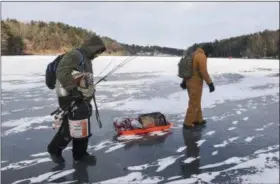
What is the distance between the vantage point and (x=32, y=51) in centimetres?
4712

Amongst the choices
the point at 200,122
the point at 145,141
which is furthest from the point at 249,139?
the point at 145,141

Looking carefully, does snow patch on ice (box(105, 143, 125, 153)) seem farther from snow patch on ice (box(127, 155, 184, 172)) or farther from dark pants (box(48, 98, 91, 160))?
snow patch on ice (box(127, 155, 184, 172))

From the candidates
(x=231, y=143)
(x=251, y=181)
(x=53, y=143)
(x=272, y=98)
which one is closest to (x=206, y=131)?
(x=231, y=143)

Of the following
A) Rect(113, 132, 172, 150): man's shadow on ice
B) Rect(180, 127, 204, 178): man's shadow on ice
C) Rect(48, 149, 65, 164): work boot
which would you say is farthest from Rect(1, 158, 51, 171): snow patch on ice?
Rect(180, 127, 204, 178): man's shadow on ice

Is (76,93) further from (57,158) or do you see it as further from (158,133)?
(158,133)

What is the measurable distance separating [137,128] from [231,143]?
1.55 metres

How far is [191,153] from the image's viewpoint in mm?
5391

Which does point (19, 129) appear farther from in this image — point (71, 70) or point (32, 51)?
point (32, 51)

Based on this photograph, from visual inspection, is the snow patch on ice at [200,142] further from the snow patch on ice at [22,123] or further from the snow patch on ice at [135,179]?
the snow patch on ice at [22,123]

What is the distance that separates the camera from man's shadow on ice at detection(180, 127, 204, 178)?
464 cm

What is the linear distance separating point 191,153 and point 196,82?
1789 millimetres

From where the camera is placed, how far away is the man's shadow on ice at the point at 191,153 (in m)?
4.64

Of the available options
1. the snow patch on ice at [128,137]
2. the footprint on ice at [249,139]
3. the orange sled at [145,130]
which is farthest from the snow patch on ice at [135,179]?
the footprint on ice at [249,139]

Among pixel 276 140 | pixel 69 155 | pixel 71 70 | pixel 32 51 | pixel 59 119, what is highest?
pixel 32 51
